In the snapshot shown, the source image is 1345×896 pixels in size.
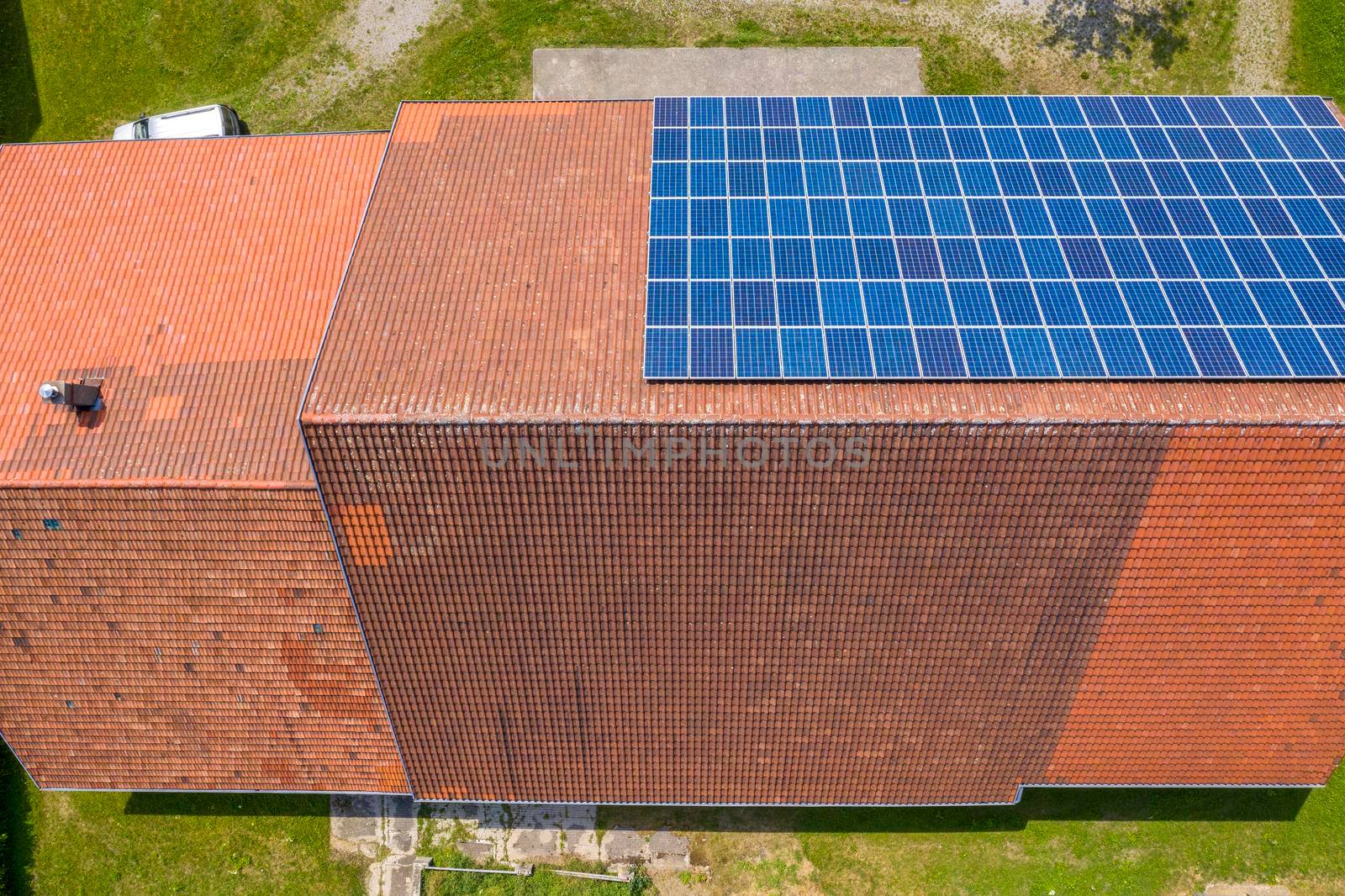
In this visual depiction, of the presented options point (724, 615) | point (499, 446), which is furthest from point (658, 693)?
point (499, 446)

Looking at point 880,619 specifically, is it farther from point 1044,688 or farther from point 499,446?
point 499,446

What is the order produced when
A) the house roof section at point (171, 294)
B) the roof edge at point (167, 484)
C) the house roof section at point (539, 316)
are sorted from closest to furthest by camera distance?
the house roof section at point (539, 316) → the roof edge at point (167, 484) → the house roof section at point (171, 294)

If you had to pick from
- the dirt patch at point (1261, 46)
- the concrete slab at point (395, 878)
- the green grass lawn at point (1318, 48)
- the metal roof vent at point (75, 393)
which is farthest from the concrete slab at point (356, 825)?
the green grass lawn at point (1318, 48)

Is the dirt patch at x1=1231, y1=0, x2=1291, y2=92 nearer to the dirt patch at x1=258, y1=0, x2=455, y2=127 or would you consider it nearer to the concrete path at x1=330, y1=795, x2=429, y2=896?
the dirt patch at x1=258, y1=0, x2=455, y2=127

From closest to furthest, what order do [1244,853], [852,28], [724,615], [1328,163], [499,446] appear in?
[499,446] → [724,615] → [1328,163] → [1244,853] → [852,28]

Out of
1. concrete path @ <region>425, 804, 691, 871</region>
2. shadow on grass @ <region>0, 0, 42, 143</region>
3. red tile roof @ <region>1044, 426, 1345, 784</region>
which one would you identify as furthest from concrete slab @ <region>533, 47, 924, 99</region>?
concrete path @ <region>425, 804, 691, 871</region>

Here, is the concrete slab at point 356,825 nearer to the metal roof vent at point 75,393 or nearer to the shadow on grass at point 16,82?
the metal roof vent at point 75,393
